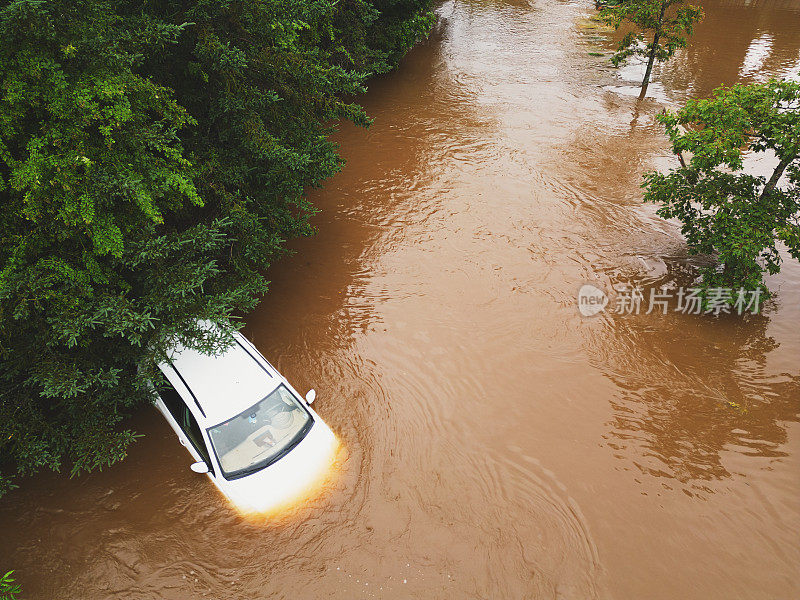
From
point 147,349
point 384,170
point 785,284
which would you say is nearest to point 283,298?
point 147,349

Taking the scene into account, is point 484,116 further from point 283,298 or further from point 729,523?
point 729,523

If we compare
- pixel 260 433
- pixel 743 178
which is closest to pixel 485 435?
pixel 260 433

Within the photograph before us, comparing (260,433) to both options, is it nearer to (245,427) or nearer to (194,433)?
(245,427)

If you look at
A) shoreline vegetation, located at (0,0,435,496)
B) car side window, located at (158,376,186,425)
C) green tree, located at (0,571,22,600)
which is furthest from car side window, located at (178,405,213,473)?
green tree, located at (0,571,22,600)

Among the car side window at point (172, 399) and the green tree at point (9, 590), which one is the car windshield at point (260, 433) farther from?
the green tree at point (9, 590)

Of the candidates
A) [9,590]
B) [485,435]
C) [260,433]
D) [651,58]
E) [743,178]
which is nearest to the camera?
[9,590]

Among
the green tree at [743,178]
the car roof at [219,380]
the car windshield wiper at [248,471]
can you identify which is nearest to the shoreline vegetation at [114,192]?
the car roof at [219,380]
